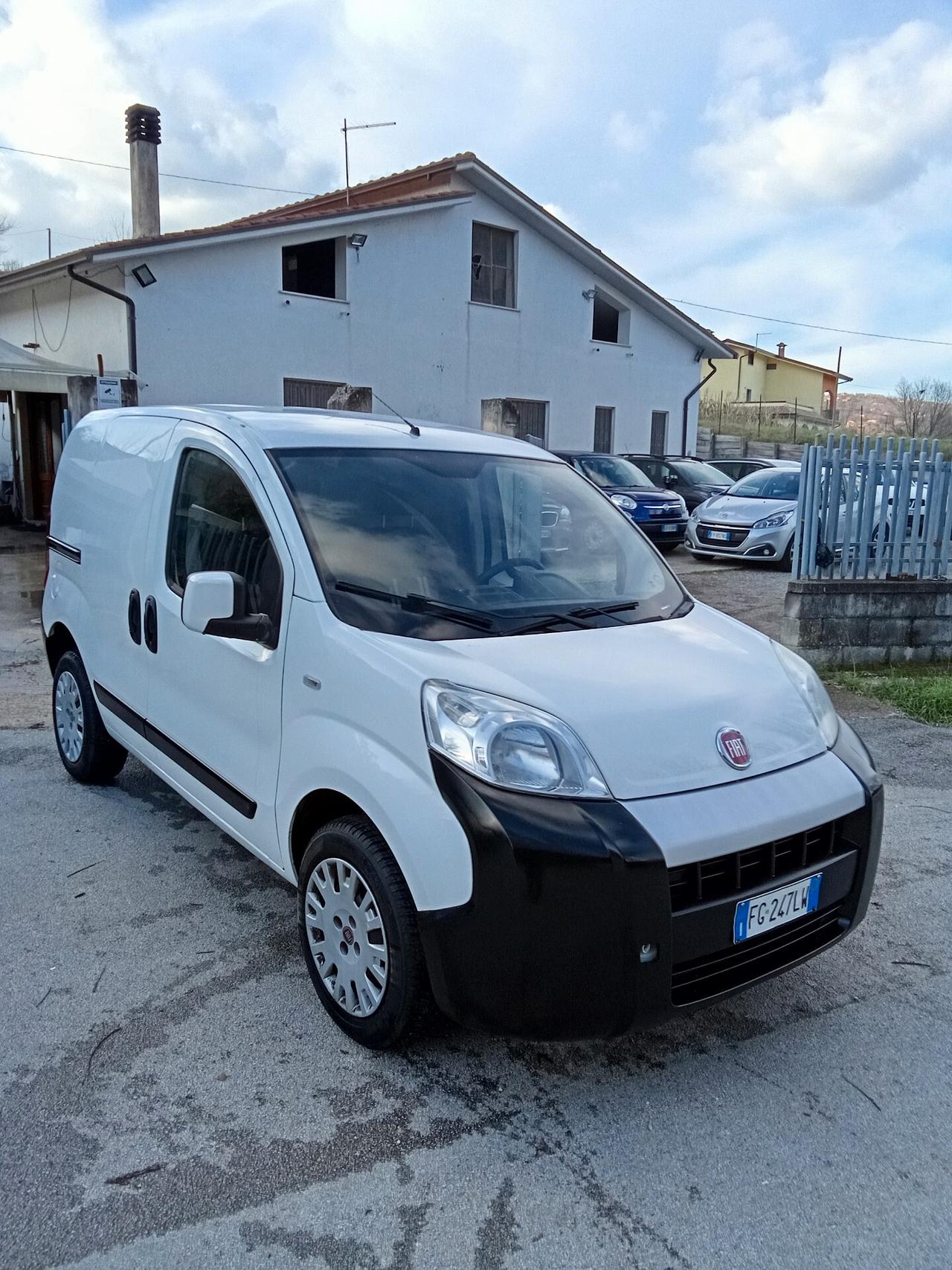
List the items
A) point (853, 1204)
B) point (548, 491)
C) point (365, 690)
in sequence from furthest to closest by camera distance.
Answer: point (548, 491) < point (365, 690) < point (853, 1204)

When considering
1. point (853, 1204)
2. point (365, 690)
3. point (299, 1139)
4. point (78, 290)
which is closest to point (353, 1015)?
point (299, 1139)

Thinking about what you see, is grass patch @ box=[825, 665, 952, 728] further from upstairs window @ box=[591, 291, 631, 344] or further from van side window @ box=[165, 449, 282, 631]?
upstairs window @ box=[591, 291, 631, 344]

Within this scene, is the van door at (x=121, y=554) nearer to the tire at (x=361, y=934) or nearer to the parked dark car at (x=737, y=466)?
the tire at (x=361, y=934)

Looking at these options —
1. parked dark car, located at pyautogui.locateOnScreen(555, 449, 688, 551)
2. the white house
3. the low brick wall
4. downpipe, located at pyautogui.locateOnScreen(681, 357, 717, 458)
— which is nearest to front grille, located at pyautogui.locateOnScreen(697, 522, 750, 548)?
parked dark car, located at pyautogui.locateOnScreen(555, 449, 688, 551)

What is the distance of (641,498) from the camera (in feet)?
50.0

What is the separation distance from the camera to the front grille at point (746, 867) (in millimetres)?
2475

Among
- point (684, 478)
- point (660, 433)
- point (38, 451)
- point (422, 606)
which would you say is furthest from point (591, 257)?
point (422, 606)

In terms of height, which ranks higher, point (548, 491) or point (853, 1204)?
point (548, 491)

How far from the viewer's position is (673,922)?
8.00ft

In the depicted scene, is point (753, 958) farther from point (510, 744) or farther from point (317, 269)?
point (317, 269)

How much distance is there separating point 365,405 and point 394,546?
12807 millimetres

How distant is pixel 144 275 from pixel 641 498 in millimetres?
A: 8038

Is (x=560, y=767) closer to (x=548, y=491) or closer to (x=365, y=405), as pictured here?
(x=548, y=491)

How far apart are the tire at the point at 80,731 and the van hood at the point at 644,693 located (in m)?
2.51
